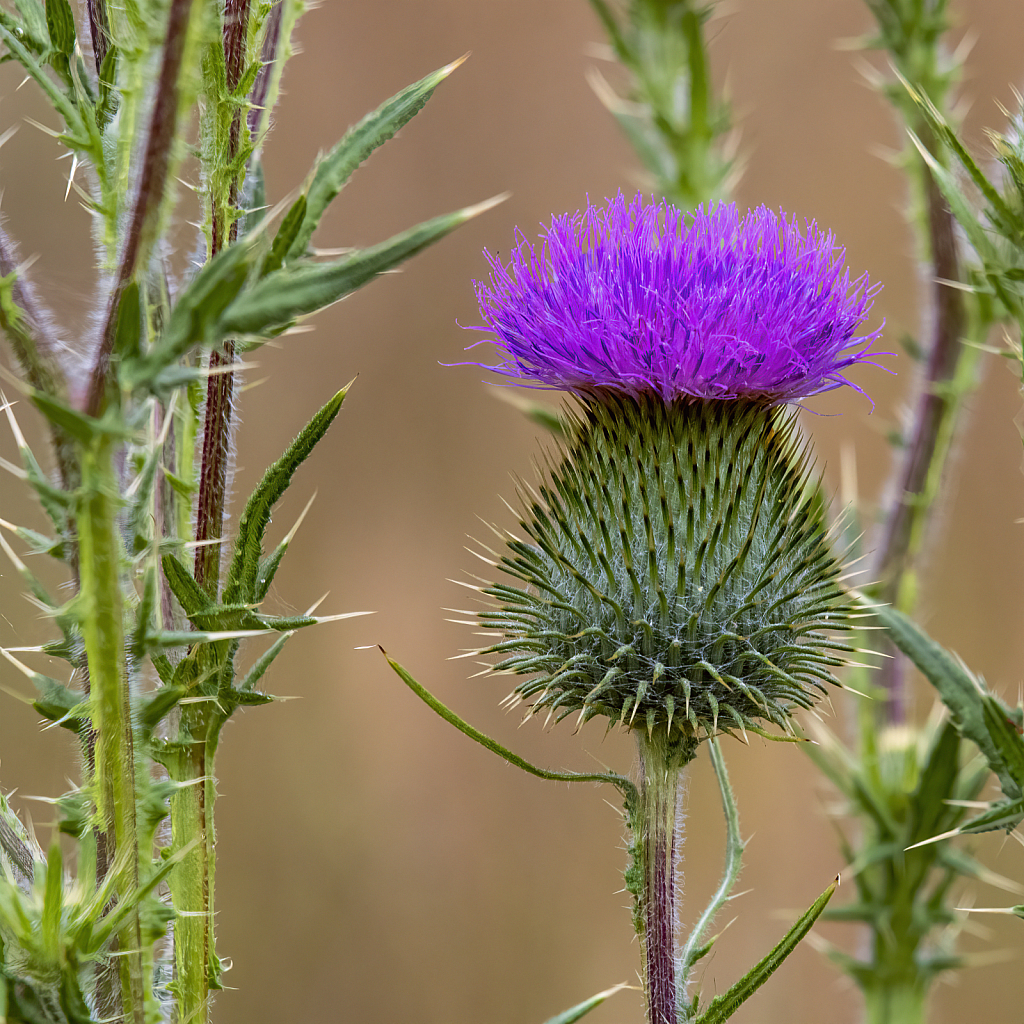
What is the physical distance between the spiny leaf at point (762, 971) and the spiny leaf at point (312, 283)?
1024 mm

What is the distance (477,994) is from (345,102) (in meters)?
3.64

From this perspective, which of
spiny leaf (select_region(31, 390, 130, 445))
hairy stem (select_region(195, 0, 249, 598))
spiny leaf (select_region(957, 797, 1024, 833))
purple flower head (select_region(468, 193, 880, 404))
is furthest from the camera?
purple flower head (select_region(468, 193, 880, 404))

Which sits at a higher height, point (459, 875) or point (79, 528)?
point (79, 528)

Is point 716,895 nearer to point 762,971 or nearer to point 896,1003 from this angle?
point 762,971

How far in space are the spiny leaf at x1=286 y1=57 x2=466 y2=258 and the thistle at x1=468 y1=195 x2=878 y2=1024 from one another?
39 centimetres

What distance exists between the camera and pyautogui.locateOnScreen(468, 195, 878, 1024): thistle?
1.65 metres

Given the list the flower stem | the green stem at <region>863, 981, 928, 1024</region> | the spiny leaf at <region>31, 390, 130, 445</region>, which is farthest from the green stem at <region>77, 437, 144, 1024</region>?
the green stem at <region>863, 981, 928, 1024</region>

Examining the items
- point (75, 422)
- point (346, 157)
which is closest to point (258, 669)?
point (75, 422)

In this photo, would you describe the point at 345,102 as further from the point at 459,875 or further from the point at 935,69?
the point at 459,875

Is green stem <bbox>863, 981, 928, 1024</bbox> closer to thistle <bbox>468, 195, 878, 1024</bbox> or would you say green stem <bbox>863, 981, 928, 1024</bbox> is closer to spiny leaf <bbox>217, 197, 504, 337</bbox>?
thistle <bbox>468, 195, 878, 1024</bbox>

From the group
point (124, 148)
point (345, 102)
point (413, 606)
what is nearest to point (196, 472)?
point (124, 148)

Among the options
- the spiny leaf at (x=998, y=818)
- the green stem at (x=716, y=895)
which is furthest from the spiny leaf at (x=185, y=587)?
the spiny leaf at (x=998, y=818)

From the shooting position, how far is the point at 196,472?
4.98 feet

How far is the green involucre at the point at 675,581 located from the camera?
66.0 inches
